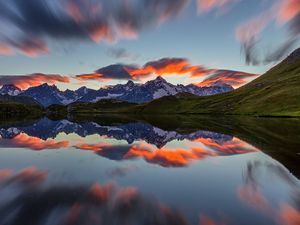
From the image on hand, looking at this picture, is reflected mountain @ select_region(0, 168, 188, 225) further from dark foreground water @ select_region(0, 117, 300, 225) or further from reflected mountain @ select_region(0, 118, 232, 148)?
reflected mountain @ select_region(0, 118, 232, 148)

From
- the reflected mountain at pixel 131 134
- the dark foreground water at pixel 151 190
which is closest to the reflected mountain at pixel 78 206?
the dark foreground water at pixel 151 190

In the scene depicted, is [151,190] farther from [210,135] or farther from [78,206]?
[210,135]

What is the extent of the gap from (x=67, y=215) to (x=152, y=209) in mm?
4796

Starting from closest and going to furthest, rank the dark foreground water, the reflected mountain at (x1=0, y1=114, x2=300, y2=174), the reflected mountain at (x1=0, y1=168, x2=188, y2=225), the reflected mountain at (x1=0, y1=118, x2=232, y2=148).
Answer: the reflected mountain at (x1=0, y1=168, x2=188, y2=225), the dark foreground water, the reflected mountain at (x1=0, y1=114, x2=300, y2=174), the reflected mountain at (x1=0, y1=118, x2=232, y2=148)

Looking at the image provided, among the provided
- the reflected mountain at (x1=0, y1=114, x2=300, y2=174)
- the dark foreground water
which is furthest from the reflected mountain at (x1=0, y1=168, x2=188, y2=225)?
the reflected mountain at (x1=0, y1=114, x2=300, y2=174)

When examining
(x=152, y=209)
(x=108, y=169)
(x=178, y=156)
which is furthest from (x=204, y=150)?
(x=152, y=209)

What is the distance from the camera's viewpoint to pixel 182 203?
20984 mm

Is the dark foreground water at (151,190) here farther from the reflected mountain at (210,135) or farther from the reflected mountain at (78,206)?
the reflected mountain at (210,135)

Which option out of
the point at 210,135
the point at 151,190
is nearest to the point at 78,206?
the point at 151,190

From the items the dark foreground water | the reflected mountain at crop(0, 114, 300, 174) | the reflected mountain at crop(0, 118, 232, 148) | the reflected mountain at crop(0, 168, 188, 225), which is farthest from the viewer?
the reflected mountain at crop(0, 118, 232, 148)

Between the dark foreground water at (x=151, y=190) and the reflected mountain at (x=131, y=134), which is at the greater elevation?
the dark foreground water at (x=151, y=190)

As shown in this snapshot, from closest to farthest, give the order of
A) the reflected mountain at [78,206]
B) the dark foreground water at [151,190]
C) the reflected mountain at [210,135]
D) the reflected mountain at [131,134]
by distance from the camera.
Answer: the reflected mountain at [78,206], the dark foreground water at [151,190], the reflected mountain at [210,135], the reflected mountain at [131,134]

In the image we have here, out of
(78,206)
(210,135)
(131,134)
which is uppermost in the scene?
(78,206)

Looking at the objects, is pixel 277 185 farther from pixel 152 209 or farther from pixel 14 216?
pixel 14 216
